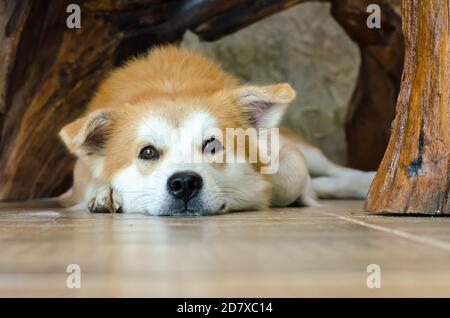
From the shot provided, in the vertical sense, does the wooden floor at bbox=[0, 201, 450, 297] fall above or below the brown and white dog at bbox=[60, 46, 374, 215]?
below

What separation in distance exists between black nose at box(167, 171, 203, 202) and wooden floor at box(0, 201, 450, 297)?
0.46 meters

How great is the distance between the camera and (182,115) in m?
2.50

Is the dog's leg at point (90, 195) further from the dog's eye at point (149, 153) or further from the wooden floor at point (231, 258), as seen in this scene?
the wooden floor at point (231, 258)

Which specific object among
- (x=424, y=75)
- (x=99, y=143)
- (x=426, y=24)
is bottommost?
(x=99, y=143)

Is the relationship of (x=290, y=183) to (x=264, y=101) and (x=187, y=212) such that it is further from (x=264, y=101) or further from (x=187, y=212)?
(x=187, y=212)

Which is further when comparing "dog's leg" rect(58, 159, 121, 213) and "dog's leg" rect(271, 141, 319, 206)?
"dog's leg" rect(271, 141, 319, 206)

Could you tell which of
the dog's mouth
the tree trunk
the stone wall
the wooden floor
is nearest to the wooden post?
the wooden floor

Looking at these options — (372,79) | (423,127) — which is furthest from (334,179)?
(423,127)

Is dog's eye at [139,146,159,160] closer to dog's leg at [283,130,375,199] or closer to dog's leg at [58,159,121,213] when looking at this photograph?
dog's leg at [58,159,121,213]

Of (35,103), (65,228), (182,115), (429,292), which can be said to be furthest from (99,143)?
(429,292)

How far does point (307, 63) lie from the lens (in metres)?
5.67

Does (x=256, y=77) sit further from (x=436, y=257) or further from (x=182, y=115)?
(x=436, y=257)

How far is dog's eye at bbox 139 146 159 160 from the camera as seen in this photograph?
97.7 inches

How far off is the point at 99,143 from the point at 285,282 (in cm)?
189
